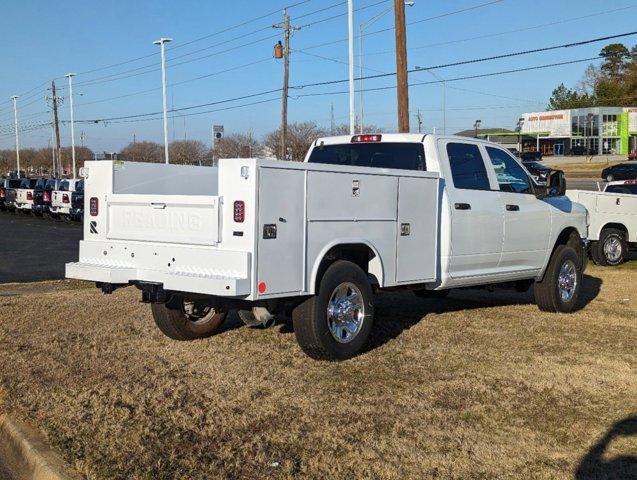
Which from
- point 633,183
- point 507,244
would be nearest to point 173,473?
point 507,244

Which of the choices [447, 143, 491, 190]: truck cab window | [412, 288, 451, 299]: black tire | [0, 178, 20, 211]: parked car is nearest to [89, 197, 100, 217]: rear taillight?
[447, 143, 491, 190]: truck cab window

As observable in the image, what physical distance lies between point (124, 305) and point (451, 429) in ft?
18.2

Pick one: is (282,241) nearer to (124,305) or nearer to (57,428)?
(57,428)

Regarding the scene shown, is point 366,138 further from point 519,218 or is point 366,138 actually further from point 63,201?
point 63,201

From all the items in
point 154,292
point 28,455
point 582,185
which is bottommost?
point 28,455

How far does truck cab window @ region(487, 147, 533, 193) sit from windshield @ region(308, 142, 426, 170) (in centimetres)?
115

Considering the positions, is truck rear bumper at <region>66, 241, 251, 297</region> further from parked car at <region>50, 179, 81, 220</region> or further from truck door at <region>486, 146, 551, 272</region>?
parked car at <region>50, 179, 81, 220</region>

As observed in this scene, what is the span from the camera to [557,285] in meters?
8.91

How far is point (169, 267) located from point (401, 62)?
14602mm

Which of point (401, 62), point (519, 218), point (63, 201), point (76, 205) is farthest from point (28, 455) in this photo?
point (63, 201)

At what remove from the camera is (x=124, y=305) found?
9.16 metres

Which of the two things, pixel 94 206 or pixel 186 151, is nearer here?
pixel 94 206

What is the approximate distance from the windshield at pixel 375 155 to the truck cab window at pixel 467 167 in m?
0.37

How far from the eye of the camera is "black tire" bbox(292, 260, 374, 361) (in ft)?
19.7
